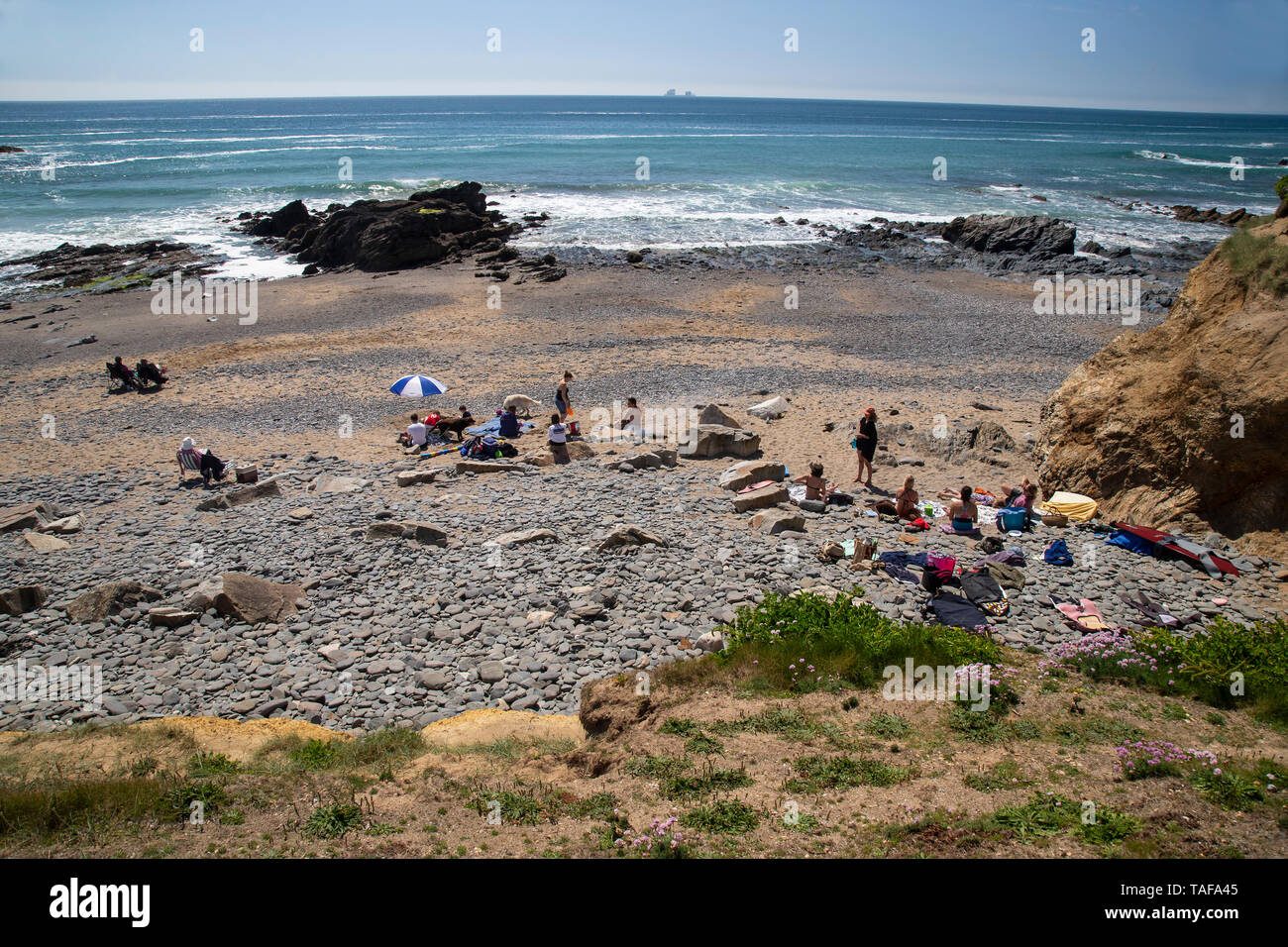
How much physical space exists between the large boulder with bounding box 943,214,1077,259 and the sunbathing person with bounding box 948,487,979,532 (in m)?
30.6

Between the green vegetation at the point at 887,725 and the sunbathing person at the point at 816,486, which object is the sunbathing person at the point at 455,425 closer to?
the sunbathing person at the point at 816,486

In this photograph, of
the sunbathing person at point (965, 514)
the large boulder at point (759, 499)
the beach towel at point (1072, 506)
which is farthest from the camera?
the large boulder at point (759, 499)

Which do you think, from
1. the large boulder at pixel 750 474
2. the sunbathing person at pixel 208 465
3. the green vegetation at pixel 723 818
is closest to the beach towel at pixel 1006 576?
the large boulder at pixel 750 474

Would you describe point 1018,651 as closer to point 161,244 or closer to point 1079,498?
point 1079,498

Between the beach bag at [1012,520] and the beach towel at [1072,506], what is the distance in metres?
0.94

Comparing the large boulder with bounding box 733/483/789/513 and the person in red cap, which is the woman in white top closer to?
the large boulder with bounding box 733/483/789/513

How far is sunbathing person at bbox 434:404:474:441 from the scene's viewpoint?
16453 mm

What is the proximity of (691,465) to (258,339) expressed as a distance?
18029mm

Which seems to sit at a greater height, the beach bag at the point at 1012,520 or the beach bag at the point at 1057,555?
the beach bag at the point at 1012,520

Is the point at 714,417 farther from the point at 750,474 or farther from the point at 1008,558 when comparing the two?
the point at 1008,558

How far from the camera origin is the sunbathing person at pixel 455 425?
54.0ft

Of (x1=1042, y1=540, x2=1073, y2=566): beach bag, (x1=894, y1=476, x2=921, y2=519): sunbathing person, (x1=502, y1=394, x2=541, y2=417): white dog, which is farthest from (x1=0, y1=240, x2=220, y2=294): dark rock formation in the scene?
(x1=1042, y1=540, x2=1073, y2=566): beach bag
